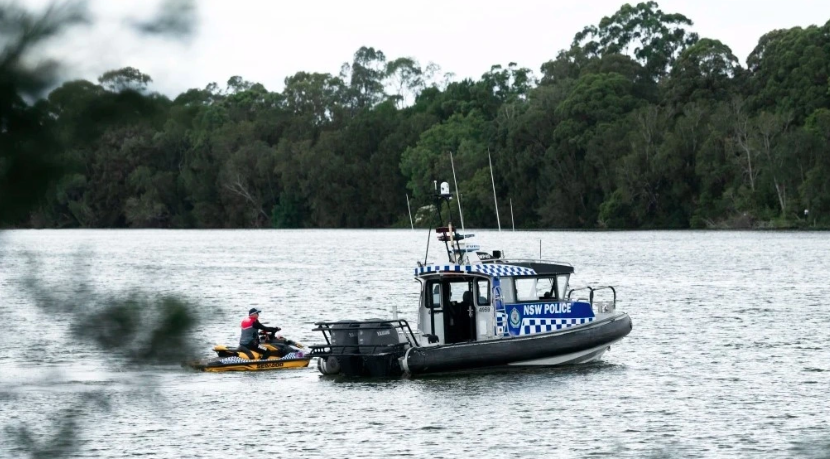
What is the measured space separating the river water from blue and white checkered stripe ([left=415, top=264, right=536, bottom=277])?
2.41m

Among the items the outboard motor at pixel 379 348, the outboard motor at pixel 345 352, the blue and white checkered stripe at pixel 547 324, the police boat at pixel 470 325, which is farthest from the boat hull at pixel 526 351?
the outboard motor at pixel 345 352

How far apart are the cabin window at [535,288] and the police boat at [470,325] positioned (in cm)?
2

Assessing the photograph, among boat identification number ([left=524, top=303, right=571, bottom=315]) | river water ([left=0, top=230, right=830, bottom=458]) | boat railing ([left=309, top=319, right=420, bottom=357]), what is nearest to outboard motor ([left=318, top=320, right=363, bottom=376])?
boat railing ([left=309, top=319, right=420, bottom=357])

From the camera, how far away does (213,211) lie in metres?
176

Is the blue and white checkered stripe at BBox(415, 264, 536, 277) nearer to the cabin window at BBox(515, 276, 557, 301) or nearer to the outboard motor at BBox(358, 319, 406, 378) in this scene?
the cabin window at BBox(515, 276, 557, 301)

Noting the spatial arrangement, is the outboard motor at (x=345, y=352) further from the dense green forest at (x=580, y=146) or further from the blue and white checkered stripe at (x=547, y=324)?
the dense green forest at (x=580, y=146)

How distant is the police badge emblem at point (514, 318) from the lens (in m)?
29.9

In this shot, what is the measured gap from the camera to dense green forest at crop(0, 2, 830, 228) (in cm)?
12212

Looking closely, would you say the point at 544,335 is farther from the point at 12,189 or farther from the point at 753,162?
the point at 753,162

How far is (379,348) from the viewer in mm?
28969

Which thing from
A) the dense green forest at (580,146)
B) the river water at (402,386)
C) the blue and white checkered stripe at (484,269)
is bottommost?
the river water at (402,386)

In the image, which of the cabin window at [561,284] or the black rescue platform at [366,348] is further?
the cabin window at [561,284]

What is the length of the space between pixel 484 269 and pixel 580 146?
107m

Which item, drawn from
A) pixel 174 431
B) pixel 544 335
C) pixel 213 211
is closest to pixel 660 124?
pixel 213 211
